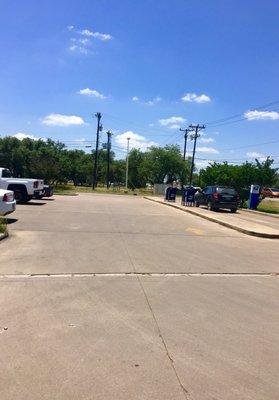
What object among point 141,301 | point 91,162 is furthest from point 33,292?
point 91,162

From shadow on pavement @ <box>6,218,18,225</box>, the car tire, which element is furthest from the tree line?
shadow on pavement @ <box>6,218,18,225</box>

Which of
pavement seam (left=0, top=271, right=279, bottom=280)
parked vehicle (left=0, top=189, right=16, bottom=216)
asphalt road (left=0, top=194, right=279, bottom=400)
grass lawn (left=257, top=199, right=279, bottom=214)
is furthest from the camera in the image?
grass lawn (left=257, top=199, right=279, bottom=214)

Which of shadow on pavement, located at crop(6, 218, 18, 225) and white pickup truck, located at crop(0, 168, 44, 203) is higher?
white pickup truck, located at crop(0, 168, 44, 203)

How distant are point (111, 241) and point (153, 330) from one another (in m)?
7.53

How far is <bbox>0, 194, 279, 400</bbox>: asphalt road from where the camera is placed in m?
4.25

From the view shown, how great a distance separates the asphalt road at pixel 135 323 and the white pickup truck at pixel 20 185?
13.4 m

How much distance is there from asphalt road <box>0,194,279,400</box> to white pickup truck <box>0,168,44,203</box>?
13.4 meters

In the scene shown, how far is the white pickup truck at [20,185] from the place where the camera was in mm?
24641

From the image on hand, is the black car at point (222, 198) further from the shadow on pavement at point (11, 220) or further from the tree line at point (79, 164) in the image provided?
the tree line at point (79, 164)

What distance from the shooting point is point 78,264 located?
966 cm

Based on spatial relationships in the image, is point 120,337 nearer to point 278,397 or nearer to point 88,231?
point 278,397

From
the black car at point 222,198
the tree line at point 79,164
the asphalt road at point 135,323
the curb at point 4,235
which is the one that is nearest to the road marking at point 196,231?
the asphalt road at point 135,323

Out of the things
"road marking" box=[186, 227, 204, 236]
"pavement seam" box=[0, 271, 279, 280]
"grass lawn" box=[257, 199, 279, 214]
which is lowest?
"grass lawn" box=[257, 199, 279, 214]

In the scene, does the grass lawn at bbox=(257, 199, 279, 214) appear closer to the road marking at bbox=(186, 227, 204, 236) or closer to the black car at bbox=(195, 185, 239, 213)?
the black car at bbox=(195, 185, 239, 213)
